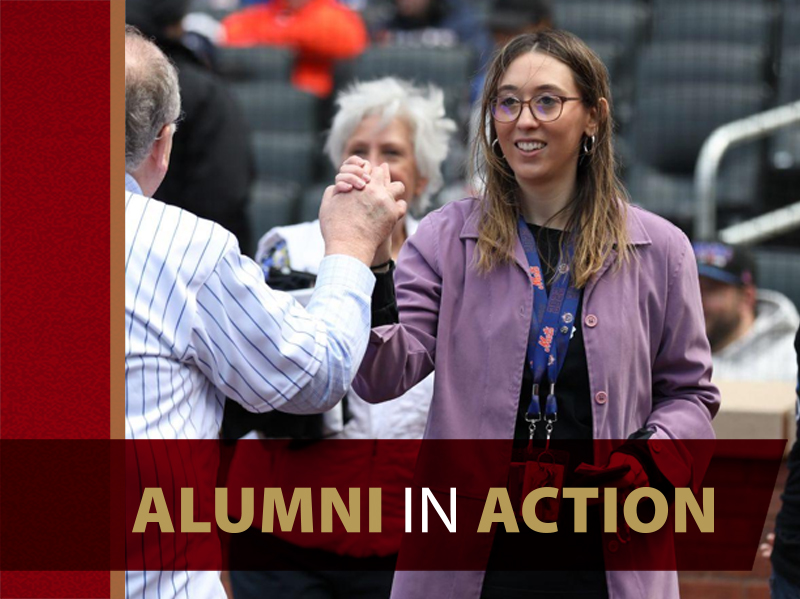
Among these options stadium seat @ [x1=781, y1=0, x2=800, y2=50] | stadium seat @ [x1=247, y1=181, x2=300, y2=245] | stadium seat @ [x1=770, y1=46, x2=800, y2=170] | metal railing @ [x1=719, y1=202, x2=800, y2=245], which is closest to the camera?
metal railing @ [x1=719, y1=202, x2=800, y2=245]

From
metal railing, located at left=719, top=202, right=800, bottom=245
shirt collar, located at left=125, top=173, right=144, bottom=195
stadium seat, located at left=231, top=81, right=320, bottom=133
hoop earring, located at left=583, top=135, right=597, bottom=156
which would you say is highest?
stadium seat, located at left=231, top=81, right=320, bottom=133

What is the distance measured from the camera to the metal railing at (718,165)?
6074 mm

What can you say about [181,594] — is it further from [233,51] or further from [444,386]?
[233,51]

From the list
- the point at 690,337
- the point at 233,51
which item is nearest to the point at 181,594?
the point at 690,337

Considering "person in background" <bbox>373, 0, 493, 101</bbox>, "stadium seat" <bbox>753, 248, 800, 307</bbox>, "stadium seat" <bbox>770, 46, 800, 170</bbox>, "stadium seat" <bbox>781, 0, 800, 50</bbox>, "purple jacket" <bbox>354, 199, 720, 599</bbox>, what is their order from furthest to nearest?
1. "person in background" <bbox>373, 0, 493, 101</bbox>
2. "stadium seat" <bbox>781, 0, 800, 50</bbox>
3. "stadium seat" <bbox>770, 46, 800, 170</bbox>
4. "stadium seat" <bbox>753, 248, 800, 307</bbox>
5. "purple jacket" <bbox>354, 199, 720, 599</bbox>

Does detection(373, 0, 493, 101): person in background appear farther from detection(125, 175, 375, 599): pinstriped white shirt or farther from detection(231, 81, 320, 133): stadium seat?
detection(125, 175, 375, 599): pinstriped white shirt

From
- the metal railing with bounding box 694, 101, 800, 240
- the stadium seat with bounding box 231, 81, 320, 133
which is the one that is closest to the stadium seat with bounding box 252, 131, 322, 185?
the stadium seat with bounding box 231, 81, 320, 133

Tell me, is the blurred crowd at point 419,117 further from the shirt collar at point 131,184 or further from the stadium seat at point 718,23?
the shirt collar at point 131,184

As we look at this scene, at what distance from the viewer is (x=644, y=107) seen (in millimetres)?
7020

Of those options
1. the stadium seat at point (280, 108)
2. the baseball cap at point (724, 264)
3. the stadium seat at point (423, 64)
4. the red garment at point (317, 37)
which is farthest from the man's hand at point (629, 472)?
A: the red garment at point (317, 37)

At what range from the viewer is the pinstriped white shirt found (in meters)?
2.00

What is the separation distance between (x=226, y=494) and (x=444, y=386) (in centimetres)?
99

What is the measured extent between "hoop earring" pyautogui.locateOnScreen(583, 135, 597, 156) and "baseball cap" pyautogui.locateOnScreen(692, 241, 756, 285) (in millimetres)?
2398

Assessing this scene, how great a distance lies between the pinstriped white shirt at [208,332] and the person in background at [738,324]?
2.94 m
